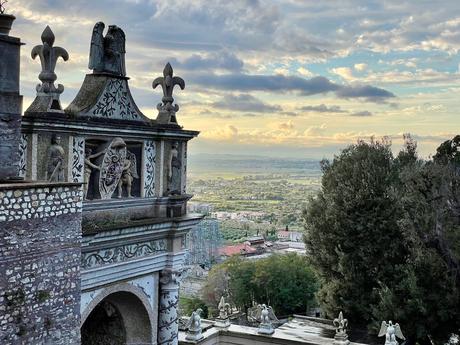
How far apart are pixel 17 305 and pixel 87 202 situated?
3.05m

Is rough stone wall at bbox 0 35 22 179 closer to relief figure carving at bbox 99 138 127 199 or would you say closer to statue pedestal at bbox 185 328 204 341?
relief figure carving at bbox 99 138 127 199

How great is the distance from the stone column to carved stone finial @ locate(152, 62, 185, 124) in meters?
2.96

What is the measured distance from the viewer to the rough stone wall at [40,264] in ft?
19.9

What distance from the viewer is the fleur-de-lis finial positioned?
843cm

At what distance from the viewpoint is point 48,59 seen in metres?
8.44

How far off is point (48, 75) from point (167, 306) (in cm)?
489

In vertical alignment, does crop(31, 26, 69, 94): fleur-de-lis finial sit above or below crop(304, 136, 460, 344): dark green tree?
above

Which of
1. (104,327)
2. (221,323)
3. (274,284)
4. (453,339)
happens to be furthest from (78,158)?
(274,284)

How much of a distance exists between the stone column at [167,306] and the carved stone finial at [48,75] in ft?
13.1

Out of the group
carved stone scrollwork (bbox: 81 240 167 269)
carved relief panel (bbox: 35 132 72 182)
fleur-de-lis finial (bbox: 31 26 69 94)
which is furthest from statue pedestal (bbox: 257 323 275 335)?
fleur-de-lis finial (bbox: 31 26 69 94)

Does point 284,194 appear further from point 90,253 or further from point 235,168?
point 90,253

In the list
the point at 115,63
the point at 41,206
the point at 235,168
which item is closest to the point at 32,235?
the point at 41,206

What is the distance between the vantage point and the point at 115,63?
386 inches

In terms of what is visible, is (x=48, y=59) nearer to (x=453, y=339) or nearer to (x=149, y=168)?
(x=149, y=168)
